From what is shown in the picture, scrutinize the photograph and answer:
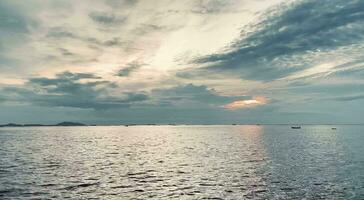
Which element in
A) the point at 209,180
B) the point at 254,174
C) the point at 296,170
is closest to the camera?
the point at 209,180

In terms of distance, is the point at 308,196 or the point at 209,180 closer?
the point at 308,196

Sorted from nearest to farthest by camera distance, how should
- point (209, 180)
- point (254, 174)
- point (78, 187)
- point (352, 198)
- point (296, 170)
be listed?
point (352, 198) → point (78, 187) → point (209, 180) → point (254, 174) → point (296, 170)

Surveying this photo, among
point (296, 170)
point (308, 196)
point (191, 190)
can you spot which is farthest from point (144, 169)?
point (308, 196)

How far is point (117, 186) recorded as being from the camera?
1871 inches

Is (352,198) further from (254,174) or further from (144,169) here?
(144,169)

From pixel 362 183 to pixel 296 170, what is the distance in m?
15.7

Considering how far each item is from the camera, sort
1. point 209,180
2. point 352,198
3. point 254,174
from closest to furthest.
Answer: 1. point 352,198
2. point 209,180
3. point 254,174

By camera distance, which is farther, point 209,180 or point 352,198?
point 209,180

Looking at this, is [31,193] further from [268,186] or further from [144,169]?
[268,186]

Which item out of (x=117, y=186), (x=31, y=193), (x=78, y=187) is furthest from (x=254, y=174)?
(x=31, y=193)

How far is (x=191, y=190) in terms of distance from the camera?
44344 millimetres

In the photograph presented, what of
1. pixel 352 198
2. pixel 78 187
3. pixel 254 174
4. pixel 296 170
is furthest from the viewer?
pixel 296 170

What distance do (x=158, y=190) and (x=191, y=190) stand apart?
173 inches

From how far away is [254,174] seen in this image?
190ft
